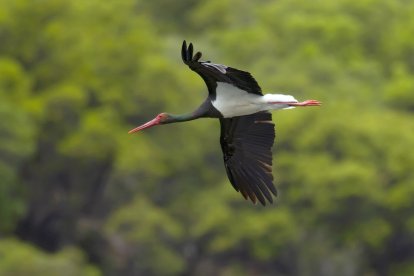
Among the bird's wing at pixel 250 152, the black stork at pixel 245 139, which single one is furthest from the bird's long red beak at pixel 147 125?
the bird's wing at pixel 250 152

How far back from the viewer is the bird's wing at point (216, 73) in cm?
1443

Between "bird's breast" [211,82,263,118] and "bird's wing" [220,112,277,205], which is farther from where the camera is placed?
"bird's wing" [220,112,277,205]

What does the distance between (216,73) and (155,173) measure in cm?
2543

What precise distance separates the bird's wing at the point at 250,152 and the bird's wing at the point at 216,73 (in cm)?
119

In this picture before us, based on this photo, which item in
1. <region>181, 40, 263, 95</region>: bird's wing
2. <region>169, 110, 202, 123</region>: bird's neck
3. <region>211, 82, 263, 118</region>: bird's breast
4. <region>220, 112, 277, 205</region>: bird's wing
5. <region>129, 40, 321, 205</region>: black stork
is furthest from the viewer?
<region>220, 112, 277, 205</region>: bird's wing

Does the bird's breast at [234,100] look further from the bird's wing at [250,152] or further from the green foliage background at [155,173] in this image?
the green foliage background at [155,173]

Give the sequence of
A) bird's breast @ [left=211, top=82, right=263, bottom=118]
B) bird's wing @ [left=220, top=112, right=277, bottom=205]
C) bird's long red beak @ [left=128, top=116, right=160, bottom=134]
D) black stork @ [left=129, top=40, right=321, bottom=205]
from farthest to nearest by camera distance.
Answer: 1. bird's wing @ [left=220, top=112, right=277, bottom=205]
2. bird's long red beak @ [left=128, top=116, right=160, bottom=134]
3. black stork @ [left=129, top=40, right=321, bottom=205]
4. bird's breast @ [left=211, top=82, right=263, bottom=118]

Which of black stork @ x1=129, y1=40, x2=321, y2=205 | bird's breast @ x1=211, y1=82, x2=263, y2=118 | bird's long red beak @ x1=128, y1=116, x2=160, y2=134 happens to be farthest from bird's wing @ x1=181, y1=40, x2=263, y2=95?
bird's long red beak @ x1=128, y1=116, x2=160, y2=134

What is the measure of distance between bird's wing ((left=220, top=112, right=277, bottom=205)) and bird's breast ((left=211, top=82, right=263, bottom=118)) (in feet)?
3.19

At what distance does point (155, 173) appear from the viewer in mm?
40438

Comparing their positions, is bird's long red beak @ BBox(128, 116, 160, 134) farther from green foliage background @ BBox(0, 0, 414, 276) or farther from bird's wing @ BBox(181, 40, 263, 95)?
green foliage background @ BBox(0, 0, 414, 276)

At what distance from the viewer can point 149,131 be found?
136ft

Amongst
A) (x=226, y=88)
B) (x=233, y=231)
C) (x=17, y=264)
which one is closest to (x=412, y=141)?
(x=233, y=231)

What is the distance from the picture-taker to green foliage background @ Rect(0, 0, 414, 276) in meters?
39.1
